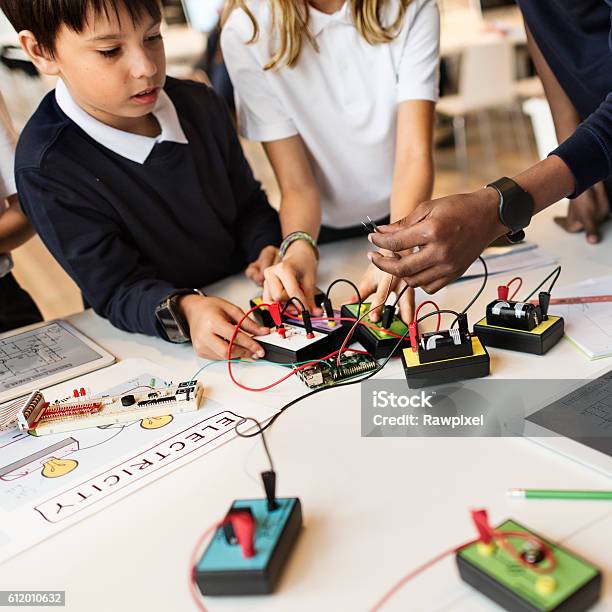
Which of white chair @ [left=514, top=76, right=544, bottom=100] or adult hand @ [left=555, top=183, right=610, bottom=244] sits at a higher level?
adult hand @ [left=555, top=183, right=610, bottom=244]

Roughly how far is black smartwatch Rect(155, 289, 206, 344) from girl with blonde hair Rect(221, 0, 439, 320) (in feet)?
0.69

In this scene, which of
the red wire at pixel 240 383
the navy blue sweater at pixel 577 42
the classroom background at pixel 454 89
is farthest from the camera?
the classroom background at pixel 454 89

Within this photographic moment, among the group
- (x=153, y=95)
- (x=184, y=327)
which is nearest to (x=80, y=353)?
(x=184, y=327)

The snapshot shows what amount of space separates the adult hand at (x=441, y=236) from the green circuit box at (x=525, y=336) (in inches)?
3.9

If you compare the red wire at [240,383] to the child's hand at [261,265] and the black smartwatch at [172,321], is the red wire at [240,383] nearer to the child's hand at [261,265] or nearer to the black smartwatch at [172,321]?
the black smartwatch at [172,321]

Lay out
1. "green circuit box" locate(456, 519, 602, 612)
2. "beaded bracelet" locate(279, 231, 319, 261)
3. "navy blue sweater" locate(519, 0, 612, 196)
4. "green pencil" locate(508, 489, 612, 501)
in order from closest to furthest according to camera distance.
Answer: "green circuit box" locate(456, 519, 602, 612), "green pencil" locate(508, 489, 612, 501), "navy blue sweater" locate(519, 0, 612, 196), "beaded bracelet" locate(279, 231, 319, 261)

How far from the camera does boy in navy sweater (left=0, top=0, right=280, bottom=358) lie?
1.16 meters

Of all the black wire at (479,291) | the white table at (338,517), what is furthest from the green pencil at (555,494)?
the black wire at (479,291)

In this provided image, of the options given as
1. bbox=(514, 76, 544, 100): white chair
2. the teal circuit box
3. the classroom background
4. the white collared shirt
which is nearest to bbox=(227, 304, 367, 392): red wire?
the teal circuit box

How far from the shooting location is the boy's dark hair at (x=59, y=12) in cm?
113

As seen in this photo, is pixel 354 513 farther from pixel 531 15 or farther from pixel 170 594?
pixel 531 15

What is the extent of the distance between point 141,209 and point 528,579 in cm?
99

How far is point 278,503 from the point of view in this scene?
2.33ft

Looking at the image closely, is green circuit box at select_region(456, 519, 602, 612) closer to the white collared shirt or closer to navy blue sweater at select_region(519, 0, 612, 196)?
navy blue sweater at select_region(519, 0, 612, 196)
